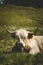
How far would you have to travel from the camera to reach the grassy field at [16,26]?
5478mm

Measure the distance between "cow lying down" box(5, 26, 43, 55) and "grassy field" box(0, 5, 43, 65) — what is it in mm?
134

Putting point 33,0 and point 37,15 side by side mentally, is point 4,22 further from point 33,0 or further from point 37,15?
point 33,0

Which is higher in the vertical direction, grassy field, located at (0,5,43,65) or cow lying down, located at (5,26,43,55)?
cow lying down, located at (5,26,43,55)

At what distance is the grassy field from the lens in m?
5.48

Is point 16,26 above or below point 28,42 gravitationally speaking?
below

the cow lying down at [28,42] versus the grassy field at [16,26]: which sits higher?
the cow lying down at [28,42]

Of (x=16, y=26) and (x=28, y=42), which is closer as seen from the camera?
(x=28, y=42)

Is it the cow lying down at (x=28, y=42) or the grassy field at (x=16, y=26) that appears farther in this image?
the cow lying down at (x=28, y=42)

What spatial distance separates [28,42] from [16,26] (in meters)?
1.70

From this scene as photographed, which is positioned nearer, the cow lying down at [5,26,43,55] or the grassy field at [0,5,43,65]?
the grassy field at [0,5,43,65]

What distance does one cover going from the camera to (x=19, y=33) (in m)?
5.70

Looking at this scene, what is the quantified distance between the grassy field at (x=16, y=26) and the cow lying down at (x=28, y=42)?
0.44 feet

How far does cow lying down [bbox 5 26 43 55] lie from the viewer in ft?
18.5

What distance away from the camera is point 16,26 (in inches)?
292
